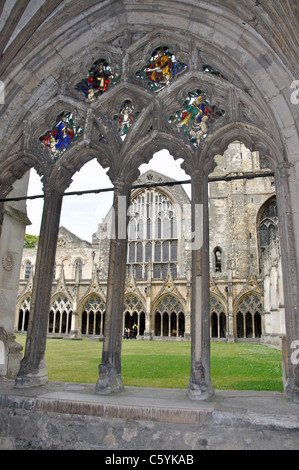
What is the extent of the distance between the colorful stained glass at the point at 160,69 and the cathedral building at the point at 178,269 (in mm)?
13889

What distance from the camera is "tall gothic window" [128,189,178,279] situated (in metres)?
29.7

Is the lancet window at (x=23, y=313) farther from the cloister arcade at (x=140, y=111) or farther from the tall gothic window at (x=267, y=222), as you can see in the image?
the cloister arcade at (x=140, y=111)

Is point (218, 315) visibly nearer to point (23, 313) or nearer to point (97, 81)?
point (23, 313)

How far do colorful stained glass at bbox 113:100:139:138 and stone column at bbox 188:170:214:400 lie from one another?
4.83ft

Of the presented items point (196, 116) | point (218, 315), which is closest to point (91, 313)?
point (218, 315)

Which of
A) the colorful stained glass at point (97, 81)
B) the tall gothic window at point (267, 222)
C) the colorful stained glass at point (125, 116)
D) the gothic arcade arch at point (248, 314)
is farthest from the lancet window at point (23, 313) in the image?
the colorful stained glass at point (125, 116)

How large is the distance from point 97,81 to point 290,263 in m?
4.18

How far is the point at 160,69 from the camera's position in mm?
5324

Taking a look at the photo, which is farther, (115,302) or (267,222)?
(267,222)

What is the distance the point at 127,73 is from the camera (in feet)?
17.3

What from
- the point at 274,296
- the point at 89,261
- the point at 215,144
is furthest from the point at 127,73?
the point at 89,261

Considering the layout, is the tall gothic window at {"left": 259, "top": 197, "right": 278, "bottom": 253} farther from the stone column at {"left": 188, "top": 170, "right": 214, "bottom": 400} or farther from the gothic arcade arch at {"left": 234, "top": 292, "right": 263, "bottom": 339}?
the stone column at {"left": 188, "top": 170, "right": 214, "bottom": 400}

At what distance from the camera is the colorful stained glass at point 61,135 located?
5355mm

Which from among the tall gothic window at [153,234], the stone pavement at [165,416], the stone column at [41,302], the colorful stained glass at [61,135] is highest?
the tall gothic window at [153,234]
